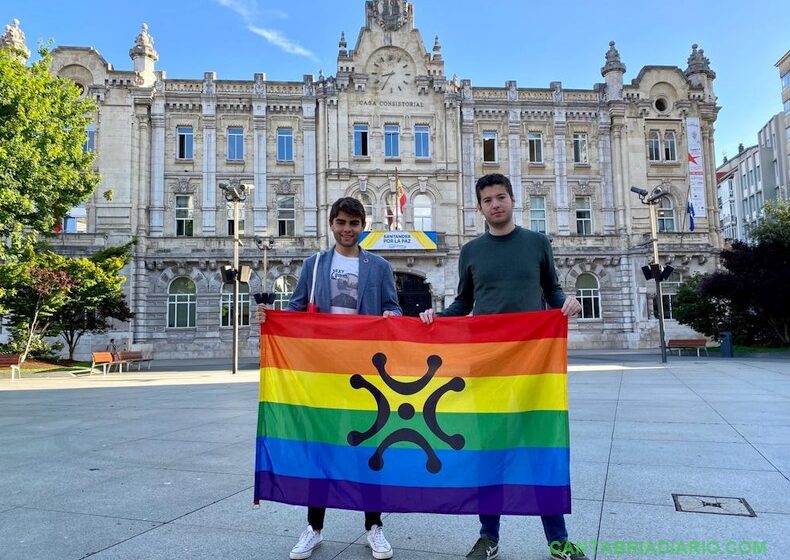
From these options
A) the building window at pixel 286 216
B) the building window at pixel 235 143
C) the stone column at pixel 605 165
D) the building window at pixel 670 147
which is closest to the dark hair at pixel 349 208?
the building window at pixel 286 216

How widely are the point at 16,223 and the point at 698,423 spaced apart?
71.1 feet

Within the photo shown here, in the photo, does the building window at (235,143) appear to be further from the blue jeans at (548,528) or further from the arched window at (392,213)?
the blue jeans at (548,528)

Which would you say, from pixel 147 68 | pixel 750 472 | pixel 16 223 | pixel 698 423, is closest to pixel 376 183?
pixel 147 68

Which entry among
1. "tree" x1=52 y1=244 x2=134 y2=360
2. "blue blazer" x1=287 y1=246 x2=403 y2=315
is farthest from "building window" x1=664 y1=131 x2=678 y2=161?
"blue blazer" x1=287 y1=246 x2=403 y2=315

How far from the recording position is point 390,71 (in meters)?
35.7

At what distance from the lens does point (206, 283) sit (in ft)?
109

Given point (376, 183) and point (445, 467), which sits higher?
point (376, 183)

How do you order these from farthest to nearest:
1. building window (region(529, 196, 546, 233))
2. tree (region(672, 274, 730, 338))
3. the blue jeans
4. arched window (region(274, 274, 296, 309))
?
building window (region(529, 196, 546, 233)) < arched window (region(274, 274, 296, 309)) < tree (region(672, 274, 730, 338)) < the blue jeans

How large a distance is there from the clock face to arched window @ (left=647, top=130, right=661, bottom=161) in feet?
54.6

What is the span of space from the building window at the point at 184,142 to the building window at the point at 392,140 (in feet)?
40.1

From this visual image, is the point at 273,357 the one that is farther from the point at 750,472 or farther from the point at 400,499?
the point at 750,472

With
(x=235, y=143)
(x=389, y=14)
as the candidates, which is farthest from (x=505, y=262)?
(x=389, y=14)

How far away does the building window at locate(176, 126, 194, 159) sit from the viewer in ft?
114

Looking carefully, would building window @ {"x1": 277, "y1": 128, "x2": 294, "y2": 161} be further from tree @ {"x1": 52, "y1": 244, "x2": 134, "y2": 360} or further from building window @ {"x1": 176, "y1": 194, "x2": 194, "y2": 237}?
tree @ {"x1": 52, "y1": 244, "x2": 134, "y2": 360}
